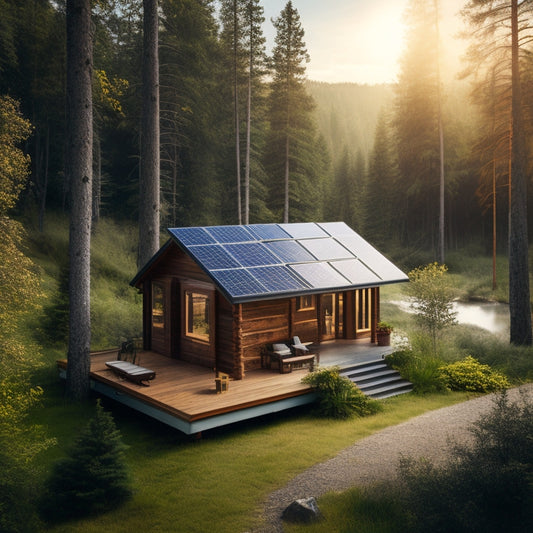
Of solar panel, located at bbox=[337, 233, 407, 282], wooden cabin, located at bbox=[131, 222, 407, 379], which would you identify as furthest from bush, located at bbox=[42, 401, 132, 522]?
solar panel, located at bbox=[337, 233, 407, 282]

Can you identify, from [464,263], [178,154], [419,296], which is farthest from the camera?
[464,263]

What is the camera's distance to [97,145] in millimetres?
27578

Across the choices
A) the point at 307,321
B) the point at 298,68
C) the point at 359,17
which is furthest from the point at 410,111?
the point at 307,321

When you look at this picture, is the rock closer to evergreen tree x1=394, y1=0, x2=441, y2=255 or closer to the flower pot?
the flower pot

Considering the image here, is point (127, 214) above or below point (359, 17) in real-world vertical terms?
below

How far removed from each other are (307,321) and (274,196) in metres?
19.5

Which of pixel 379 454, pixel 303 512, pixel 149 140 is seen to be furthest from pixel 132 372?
pixel 149 140

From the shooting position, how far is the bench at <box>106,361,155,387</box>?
1338 centimetres

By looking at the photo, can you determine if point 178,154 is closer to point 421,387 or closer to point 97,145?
point 97,145

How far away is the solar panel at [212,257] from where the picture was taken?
14.1 meters

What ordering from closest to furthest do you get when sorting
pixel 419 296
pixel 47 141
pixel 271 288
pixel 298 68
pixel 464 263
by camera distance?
1. pixel 271 288
2. pixel 419 296
3. pixel 47 141
4. pixel 298 68
5. pixel 464 263

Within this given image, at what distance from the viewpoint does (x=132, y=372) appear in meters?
13.6

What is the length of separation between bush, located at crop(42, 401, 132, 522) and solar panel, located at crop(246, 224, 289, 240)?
886cm

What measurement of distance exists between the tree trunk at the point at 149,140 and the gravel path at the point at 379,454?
9.53 m
